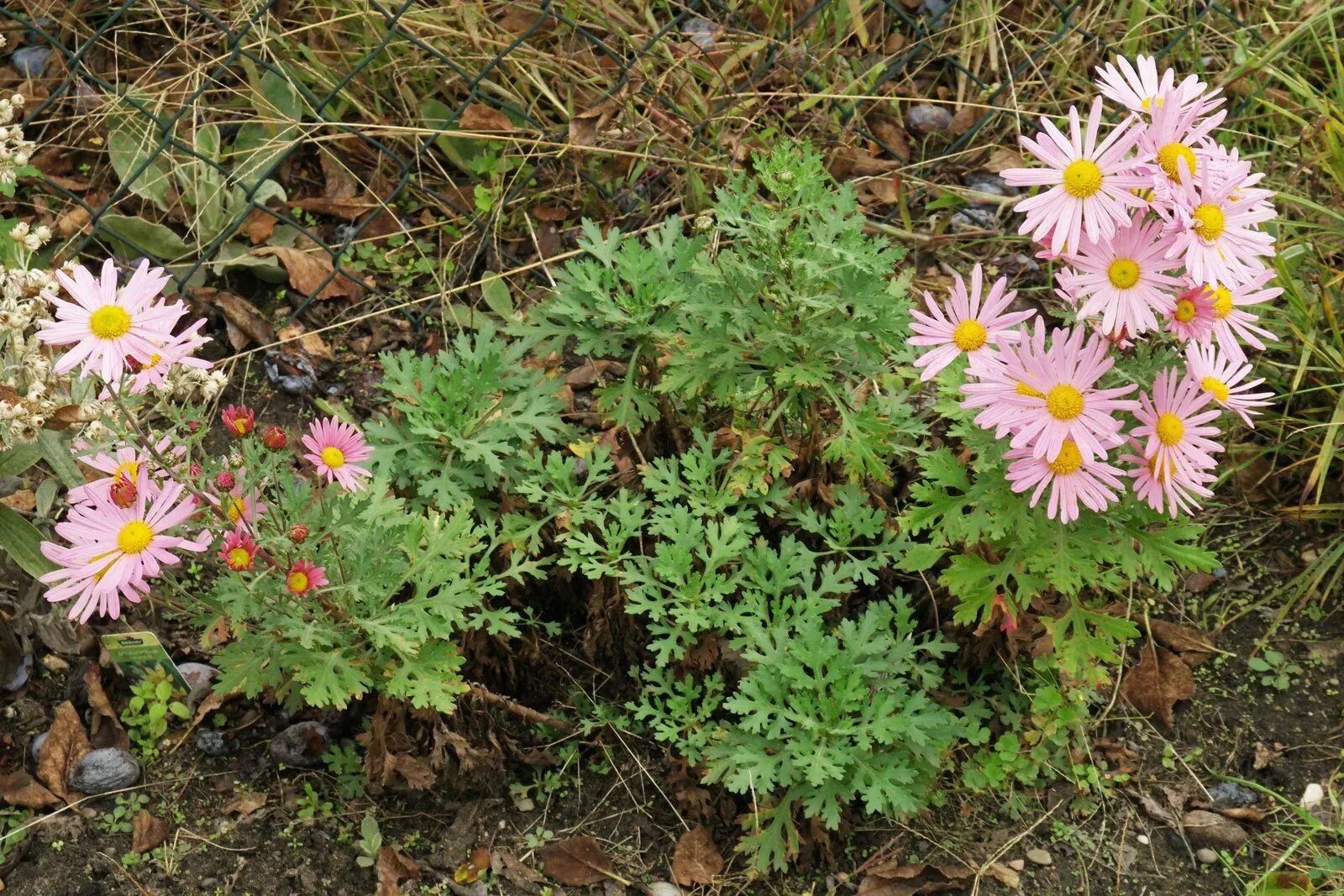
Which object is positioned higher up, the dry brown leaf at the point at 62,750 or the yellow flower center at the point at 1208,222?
the yellow flower center at the point at 1208,222

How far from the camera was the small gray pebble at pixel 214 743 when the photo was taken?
2549mm

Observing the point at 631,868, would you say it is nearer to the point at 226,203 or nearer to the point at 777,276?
the point at 777,276

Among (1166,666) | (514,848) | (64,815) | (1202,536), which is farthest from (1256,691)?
(64,815)

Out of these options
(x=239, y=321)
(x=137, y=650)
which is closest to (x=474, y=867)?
(x=137, y=650)

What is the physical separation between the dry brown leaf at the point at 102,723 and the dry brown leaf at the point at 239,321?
98cm

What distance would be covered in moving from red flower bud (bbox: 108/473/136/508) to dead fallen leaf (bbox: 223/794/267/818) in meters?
0.83

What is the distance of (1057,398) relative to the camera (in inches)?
80.4

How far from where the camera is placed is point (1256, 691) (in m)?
2.76

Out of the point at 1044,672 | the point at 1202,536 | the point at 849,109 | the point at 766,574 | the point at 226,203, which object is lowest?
the point at 1044,672

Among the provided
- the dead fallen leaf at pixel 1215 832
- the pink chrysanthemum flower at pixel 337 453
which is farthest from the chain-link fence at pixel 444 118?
the dead fallen leaf at pixel 1215 832

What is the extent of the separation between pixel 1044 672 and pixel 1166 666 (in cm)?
34

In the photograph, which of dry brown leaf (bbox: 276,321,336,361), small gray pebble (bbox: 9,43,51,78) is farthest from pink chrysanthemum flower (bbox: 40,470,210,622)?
small gray pebble (bbox: 9,43,51,78)

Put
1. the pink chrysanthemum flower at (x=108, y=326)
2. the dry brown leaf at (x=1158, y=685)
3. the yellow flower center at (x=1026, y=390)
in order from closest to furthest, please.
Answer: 1. the pink chrysanthemum flower at (x=108, y=326)
2. the yellow flower center at (x=1026, y=390)
3. the dry brown leaf at (x=1158, y=685)

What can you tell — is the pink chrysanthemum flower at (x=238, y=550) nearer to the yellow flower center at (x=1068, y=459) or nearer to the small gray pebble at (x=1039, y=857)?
the yellow flower center at (x=1068, y=459)
